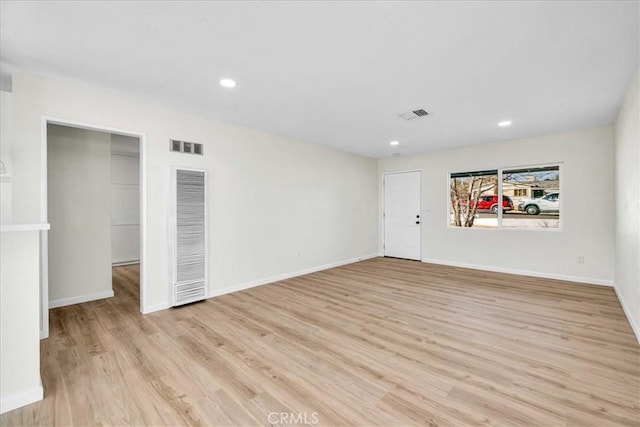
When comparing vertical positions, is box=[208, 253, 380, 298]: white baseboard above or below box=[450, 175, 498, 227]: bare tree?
below

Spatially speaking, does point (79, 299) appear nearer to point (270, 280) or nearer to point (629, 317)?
point (270, 280)

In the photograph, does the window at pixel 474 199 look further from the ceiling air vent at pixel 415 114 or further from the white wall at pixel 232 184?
the ceiling air vent at pixel 415 114

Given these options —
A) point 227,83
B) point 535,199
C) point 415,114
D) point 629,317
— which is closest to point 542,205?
point 535,199

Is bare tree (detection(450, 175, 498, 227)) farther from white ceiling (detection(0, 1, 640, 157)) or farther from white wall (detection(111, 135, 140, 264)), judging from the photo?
white wall (detection(111, 135, 140, 264))

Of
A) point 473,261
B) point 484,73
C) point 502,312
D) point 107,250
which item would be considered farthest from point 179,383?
point 473,261

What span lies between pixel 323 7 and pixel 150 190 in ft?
9.47

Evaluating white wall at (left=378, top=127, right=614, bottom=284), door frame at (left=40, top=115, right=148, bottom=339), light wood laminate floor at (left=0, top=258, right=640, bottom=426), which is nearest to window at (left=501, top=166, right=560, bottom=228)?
white wall at (left=378, top=127, right=614, bottom=284)

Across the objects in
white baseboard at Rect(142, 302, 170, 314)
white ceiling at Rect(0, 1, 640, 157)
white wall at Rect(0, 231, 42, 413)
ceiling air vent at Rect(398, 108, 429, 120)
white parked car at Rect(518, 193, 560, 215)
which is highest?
ceiling air vent at Rect(398, 108, 429, 120)

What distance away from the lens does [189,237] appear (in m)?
3.66

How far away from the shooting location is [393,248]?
710 cm

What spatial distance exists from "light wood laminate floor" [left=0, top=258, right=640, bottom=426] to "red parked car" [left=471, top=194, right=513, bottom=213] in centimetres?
202

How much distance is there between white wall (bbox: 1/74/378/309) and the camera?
2.71m

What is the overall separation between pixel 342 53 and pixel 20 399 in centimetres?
335

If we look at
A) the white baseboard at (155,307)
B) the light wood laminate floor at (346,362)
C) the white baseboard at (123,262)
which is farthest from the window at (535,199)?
the white baseboard at (123,262)
